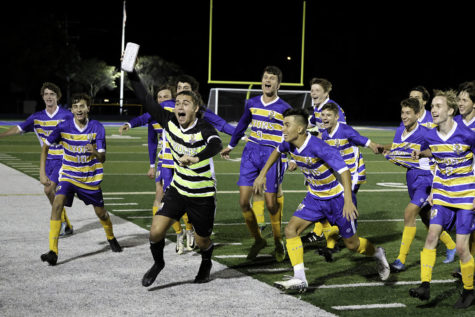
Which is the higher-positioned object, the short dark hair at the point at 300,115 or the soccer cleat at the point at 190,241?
the short dark hair at the point at 300,115

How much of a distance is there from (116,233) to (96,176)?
124 centimetres

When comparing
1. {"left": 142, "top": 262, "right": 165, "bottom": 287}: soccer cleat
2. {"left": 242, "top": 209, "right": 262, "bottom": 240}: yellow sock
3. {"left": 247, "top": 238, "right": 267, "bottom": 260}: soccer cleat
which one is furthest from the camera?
{"left": 242, "top": 209, "right": 262, "bottom": 240}: yellow sock

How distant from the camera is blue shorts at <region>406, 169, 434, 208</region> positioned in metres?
7.03

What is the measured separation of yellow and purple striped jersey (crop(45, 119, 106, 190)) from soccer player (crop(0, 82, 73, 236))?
916 millimetres

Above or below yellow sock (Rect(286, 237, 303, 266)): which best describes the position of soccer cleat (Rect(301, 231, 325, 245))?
below

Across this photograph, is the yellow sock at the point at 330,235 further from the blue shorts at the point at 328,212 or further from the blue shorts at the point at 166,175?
the blue shorts at the point at 166,175

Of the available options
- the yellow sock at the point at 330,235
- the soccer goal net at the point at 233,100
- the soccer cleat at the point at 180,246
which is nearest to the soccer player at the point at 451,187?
the yellow sock at the point at 330,235

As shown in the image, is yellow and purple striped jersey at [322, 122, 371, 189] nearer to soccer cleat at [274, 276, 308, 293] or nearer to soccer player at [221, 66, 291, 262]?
soccer player at [221, 66, 291, 262]

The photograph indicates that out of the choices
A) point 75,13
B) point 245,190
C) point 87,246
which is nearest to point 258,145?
point 245,190

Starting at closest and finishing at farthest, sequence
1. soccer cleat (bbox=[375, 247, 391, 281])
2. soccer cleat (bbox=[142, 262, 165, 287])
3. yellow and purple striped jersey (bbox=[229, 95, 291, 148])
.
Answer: soccer cleat (bbox=[142, 262, 165, 287]), soccer cleat (bbox=[375, 247, 391, 281]), yellow and purple striped jersey (bbox=[229, 95, 291, 148])

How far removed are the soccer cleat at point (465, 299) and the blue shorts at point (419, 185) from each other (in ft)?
5.18

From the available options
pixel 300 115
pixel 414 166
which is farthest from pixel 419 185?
pixel 300 115

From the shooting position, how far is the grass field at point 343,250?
18.5ft

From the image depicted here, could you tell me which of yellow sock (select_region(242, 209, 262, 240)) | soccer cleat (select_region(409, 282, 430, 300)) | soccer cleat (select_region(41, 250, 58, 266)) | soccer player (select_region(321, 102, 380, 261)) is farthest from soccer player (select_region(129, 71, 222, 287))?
soccer cleat (select_region(409, 282, 430, 300))
